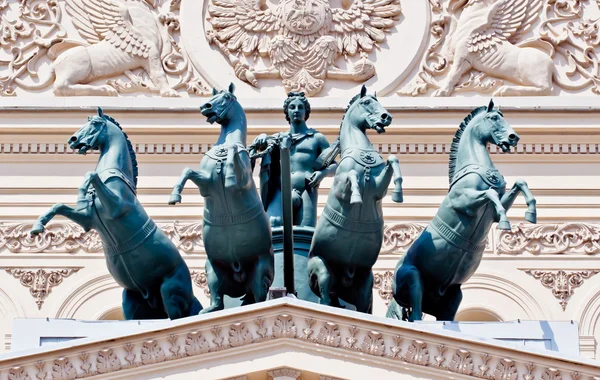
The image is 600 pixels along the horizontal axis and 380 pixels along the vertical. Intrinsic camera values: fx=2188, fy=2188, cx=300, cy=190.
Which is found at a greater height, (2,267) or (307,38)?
(307,38)

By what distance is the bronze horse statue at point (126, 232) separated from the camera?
1452 cm

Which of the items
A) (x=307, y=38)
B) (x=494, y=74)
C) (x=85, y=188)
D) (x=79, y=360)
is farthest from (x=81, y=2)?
(x=79, y=360)

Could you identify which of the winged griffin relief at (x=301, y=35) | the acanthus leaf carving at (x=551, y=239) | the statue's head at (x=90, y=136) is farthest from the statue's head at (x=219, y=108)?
the winged griffin relief at (x=301, y=35)

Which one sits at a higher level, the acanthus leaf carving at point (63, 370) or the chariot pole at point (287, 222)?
the chariot pole at point (287, 222)

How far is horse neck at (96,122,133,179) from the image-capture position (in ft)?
48.5

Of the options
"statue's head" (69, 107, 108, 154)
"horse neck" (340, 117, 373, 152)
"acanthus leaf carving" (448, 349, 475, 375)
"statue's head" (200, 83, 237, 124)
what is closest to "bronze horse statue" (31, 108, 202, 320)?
"statue's head" (69, 107, 108, 154)

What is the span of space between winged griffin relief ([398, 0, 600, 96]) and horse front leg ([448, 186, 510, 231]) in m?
5.95

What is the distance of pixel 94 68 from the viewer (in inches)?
812

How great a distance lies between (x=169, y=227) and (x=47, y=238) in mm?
1104

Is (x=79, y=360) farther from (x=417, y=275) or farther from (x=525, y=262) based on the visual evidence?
(x=525, y=262)

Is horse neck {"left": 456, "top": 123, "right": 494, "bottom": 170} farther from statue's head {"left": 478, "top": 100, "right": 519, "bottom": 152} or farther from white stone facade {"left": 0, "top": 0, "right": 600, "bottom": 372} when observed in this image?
white stone facade {"left": 0, "top": 0, "right": 600, "bottom": 372}

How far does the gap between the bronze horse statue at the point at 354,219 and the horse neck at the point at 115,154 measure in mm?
1386

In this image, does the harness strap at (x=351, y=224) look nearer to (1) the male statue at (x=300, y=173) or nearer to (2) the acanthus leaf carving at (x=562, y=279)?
(1) the male statue at (x=300, y=173)

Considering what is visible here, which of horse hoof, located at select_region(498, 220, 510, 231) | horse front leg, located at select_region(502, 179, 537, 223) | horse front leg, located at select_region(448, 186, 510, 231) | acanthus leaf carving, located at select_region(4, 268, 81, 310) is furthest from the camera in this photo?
acanthus leaf carving, located at select_region(4, 268, 81, 310)
